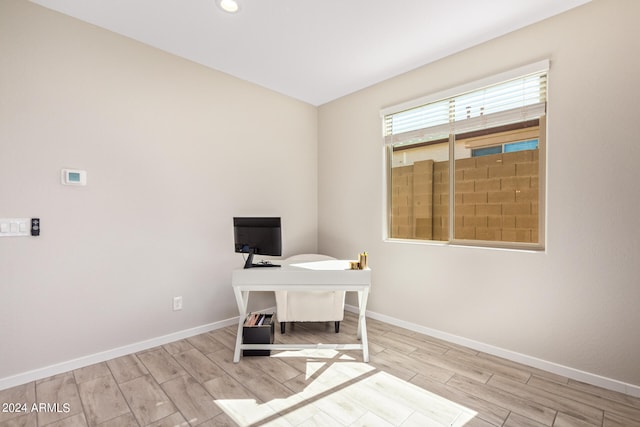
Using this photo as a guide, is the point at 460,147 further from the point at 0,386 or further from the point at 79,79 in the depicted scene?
the point at 0,386

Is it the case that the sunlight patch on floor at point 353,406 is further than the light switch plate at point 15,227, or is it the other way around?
the light switch plate at point 15,227

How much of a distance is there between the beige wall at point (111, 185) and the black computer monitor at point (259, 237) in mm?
660

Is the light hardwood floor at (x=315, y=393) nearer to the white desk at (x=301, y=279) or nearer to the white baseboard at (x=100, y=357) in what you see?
the white baseboard at (x=100, y=357)

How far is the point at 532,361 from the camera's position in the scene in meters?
2.35

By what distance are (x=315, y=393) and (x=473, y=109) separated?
2721mm

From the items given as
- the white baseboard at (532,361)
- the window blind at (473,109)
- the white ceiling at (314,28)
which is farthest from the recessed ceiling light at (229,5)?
the white baseboard at (532,361)

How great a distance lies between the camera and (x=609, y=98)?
204 centimetres

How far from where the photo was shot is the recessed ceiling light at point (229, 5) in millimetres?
2113

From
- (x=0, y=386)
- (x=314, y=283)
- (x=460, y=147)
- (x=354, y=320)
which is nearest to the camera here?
(x=0, y=386)

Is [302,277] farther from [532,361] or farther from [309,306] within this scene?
[532,361]

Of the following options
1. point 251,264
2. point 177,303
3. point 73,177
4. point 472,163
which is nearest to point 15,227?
point 73,177

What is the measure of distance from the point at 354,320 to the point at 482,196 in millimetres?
1917

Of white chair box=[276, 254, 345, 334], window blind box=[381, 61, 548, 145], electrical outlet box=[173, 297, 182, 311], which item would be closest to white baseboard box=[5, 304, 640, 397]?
electrical outlet box=[173, 297, 182, 311]

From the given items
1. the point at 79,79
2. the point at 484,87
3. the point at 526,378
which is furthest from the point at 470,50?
the point at 79,79
